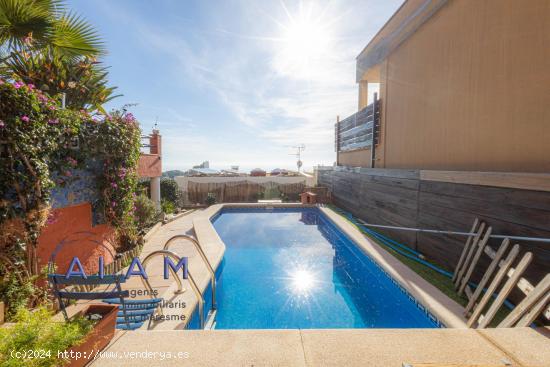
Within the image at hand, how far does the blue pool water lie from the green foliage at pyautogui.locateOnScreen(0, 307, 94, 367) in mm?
2772

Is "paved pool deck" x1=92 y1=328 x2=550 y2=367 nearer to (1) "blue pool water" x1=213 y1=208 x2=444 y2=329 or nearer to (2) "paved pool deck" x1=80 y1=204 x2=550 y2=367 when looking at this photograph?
(2) "paved pool deck" x1=80 y1=204 x2=550 y2=367

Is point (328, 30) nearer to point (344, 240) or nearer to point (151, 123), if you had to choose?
point (344, 240)

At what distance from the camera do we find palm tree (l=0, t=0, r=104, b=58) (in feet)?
13.9

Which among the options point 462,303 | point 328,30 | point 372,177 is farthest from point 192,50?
point 462,303

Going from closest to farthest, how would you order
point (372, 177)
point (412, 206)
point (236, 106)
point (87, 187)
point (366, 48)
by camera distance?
point (87, 187) < point (412, 206) < point (372, 177) < point (366, 48) < point (236, 106)

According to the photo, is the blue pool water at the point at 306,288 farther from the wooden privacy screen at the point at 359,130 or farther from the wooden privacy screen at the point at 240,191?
the wooden privacy screen at the point at 240,191

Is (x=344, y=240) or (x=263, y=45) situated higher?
(x=263, y=45)

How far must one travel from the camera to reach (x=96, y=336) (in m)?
2.31

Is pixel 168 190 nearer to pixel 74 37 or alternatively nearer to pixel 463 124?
pixel 74 37

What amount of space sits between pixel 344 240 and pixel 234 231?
4878mm

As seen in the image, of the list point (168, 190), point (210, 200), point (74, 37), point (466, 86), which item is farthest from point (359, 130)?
point (74, 37)

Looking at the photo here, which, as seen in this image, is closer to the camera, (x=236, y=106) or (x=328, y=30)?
(x=328, y=30)

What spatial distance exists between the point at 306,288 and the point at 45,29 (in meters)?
7.92

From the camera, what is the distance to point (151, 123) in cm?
1119
